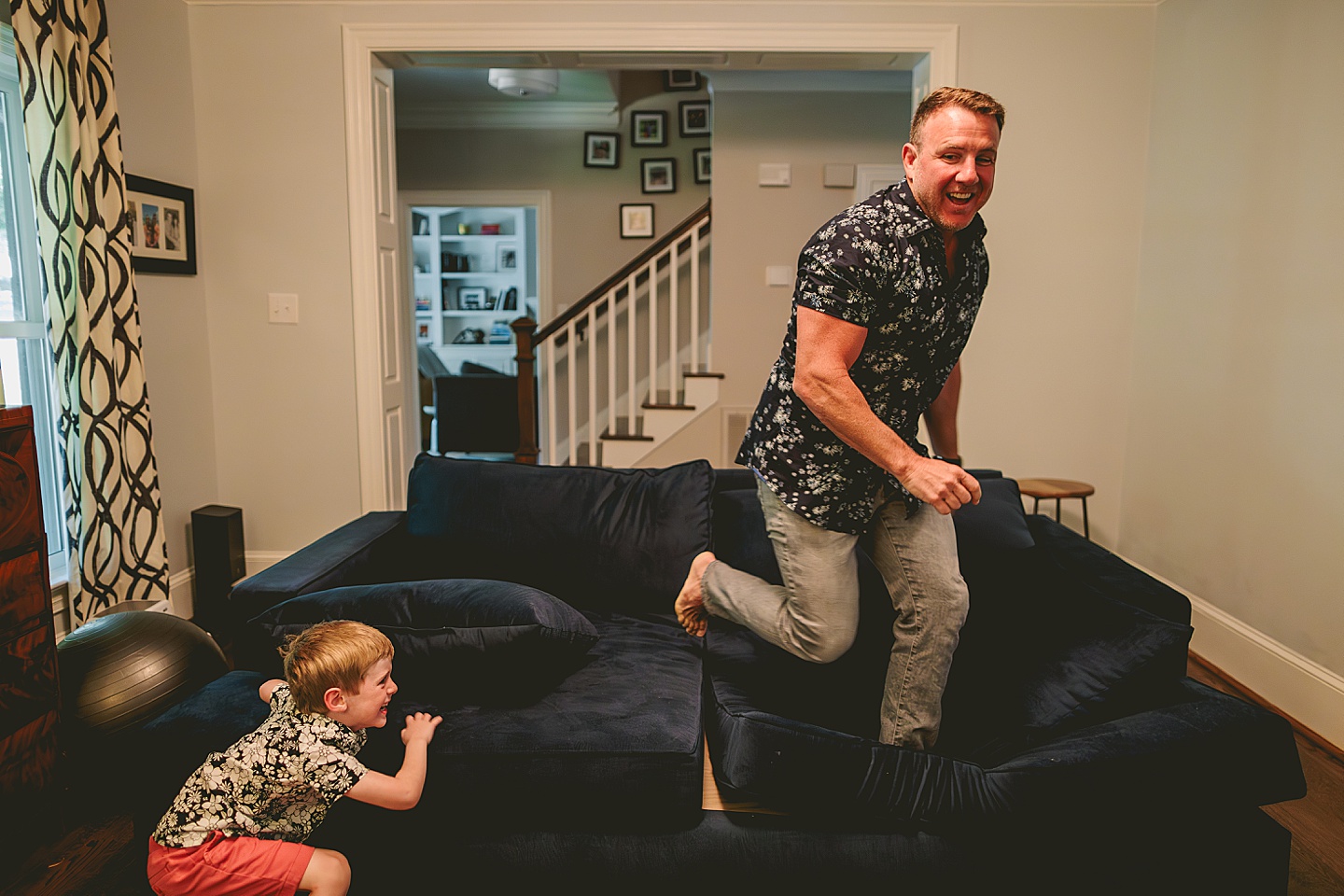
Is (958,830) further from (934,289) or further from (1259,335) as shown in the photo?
(1259,335)

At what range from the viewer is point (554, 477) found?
2473 mm

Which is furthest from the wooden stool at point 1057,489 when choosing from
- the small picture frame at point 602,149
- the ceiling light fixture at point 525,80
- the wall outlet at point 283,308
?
the small picture frame at point 602,149

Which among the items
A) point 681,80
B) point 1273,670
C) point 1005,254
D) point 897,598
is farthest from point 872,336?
point 681,80

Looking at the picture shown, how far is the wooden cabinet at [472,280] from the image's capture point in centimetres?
859

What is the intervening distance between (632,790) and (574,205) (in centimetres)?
581

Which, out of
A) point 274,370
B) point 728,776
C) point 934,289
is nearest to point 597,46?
point 274,370

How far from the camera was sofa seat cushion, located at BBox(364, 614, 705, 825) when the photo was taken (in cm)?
168

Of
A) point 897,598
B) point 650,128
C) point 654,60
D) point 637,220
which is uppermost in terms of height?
point 650,128

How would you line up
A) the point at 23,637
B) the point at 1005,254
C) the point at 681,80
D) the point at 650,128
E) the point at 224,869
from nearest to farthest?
the point at 224,869 < the point at 23,637 < the point at 1005,254 < the point at 681,80 < the point at 650,128

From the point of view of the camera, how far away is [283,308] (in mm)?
3816

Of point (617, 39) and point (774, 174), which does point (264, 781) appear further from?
point (774, 174)

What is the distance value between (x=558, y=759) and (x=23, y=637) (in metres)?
1.16

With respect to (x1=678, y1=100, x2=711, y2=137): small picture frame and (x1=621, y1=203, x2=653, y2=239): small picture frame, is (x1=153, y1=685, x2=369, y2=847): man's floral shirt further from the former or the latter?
(x1=678, y1=100, x2=711, y2=137): small picture frame

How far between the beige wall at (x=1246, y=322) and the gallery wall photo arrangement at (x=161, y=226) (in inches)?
142
